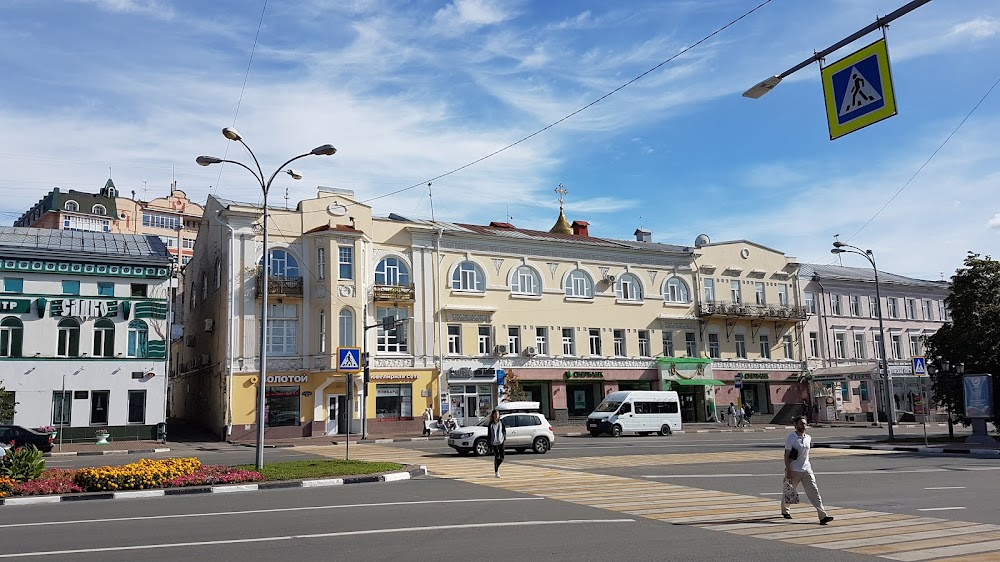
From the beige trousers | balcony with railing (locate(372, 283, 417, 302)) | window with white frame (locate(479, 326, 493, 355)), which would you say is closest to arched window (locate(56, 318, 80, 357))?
balcony with railing (locate(372, 283, 417, 302))

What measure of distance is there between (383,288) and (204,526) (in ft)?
104

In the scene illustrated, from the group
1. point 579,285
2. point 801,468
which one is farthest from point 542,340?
point 801,468

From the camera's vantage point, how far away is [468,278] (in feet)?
152

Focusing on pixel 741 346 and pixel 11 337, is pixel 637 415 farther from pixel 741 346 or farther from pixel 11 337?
pixel 11 337

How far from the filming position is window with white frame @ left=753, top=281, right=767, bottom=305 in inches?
2227

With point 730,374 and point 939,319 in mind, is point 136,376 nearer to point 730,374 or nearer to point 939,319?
point 730,374

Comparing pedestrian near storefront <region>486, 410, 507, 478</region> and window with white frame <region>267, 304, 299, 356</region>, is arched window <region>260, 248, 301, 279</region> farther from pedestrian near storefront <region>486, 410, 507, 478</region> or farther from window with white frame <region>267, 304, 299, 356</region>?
pedestrian near storefront <region>486, 410, 507, 478</region>

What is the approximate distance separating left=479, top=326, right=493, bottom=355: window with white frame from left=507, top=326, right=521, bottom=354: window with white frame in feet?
3.83

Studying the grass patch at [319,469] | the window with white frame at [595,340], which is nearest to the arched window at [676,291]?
the window with white frame at [595,340]

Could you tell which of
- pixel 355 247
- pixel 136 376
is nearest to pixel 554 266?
pixel 355 247

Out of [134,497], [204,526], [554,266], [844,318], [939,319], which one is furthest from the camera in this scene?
[939,319]

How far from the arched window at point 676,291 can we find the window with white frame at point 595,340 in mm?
6446

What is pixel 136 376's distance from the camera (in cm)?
3784

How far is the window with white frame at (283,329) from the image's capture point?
134ft
